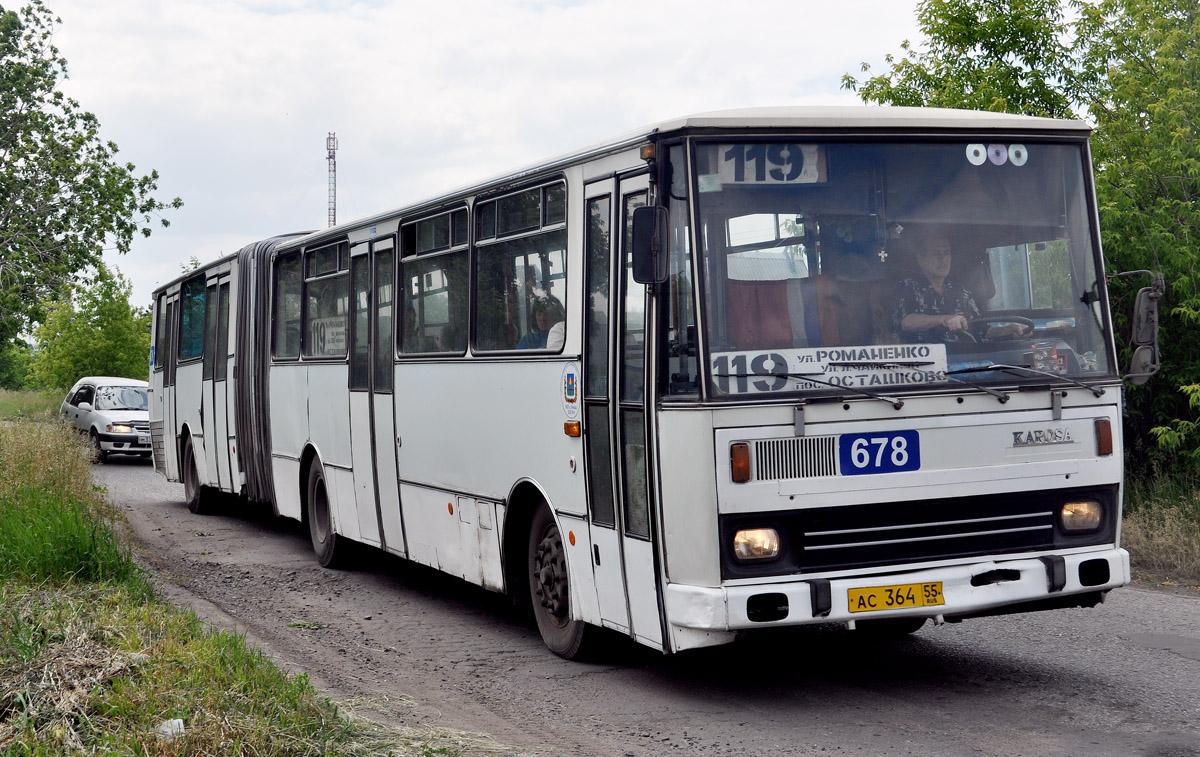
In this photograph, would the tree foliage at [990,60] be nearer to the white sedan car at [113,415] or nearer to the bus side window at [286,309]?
the bus side window at [286,309]

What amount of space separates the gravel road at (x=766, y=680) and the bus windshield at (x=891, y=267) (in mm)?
1572

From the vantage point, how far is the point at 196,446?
17.1m

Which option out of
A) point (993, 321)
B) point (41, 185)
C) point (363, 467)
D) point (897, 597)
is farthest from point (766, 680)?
point (41, 185)

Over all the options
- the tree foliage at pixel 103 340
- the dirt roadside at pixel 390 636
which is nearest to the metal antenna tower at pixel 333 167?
the tree foliage at pixel 103 340

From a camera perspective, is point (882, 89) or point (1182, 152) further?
point (882, 89)

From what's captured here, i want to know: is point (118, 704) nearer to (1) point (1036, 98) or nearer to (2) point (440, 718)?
(2) point (440, 718)

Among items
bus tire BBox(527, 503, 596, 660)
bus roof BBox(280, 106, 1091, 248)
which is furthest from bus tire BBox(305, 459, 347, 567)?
bus roof BBox(280, 106, 1091, 248)

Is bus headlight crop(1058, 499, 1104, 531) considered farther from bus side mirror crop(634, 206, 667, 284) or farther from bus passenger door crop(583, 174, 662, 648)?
bus side mirror crop(634, 206, 667, 284)

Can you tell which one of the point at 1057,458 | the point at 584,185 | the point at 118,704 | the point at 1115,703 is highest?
the point at 584,185

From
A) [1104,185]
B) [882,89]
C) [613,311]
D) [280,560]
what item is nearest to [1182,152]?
[1104,185]

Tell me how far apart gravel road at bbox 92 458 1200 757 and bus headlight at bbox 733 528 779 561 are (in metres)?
0.80

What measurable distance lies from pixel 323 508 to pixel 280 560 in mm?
868

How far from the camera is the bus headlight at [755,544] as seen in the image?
6.32 m

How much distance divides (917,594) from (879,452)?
687mm
